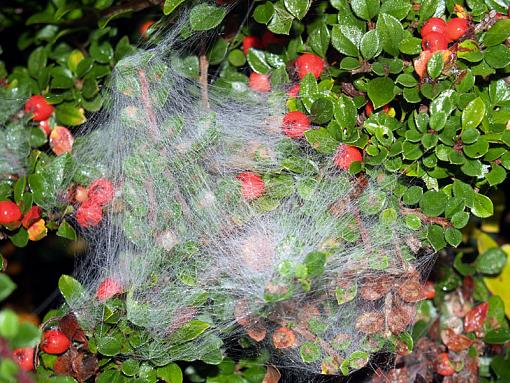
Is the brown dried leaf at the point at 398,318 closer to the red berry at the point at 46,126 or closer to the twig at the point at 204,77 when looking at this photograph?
the twig at the point at 204,77

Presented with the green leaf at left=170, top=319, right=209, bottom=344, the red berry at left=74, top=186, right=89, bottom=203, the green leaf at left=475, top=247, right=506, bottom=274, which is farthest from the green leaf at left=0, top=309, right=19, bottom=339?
the green leaf at left=475, top=247, right=506, bottom=274

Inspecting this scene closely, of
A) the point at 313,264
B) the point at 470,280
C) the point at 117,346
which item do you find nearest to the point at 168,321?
the point at 117,346

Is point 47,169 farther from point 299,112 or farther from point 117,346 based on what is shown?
point 299,112

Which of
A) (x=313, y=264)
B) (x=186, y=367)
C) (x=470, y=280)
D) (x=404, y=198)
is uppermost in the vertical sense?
(x=313, y=264)

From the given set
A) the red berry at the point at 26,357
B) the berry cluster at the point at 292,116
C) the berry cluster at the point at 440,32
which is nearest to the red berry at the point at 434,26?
the berry cluster at the point at 440,32

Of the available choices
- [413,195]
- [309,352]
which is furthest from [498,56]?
[309,352]

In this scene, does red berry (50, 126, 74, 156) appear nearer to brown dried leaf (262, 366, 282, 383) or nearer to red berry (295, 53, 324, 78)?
red berry (295, 53, 324, 78)

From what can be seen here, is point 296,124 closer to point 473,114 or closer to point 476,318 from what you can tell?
point 473,114
